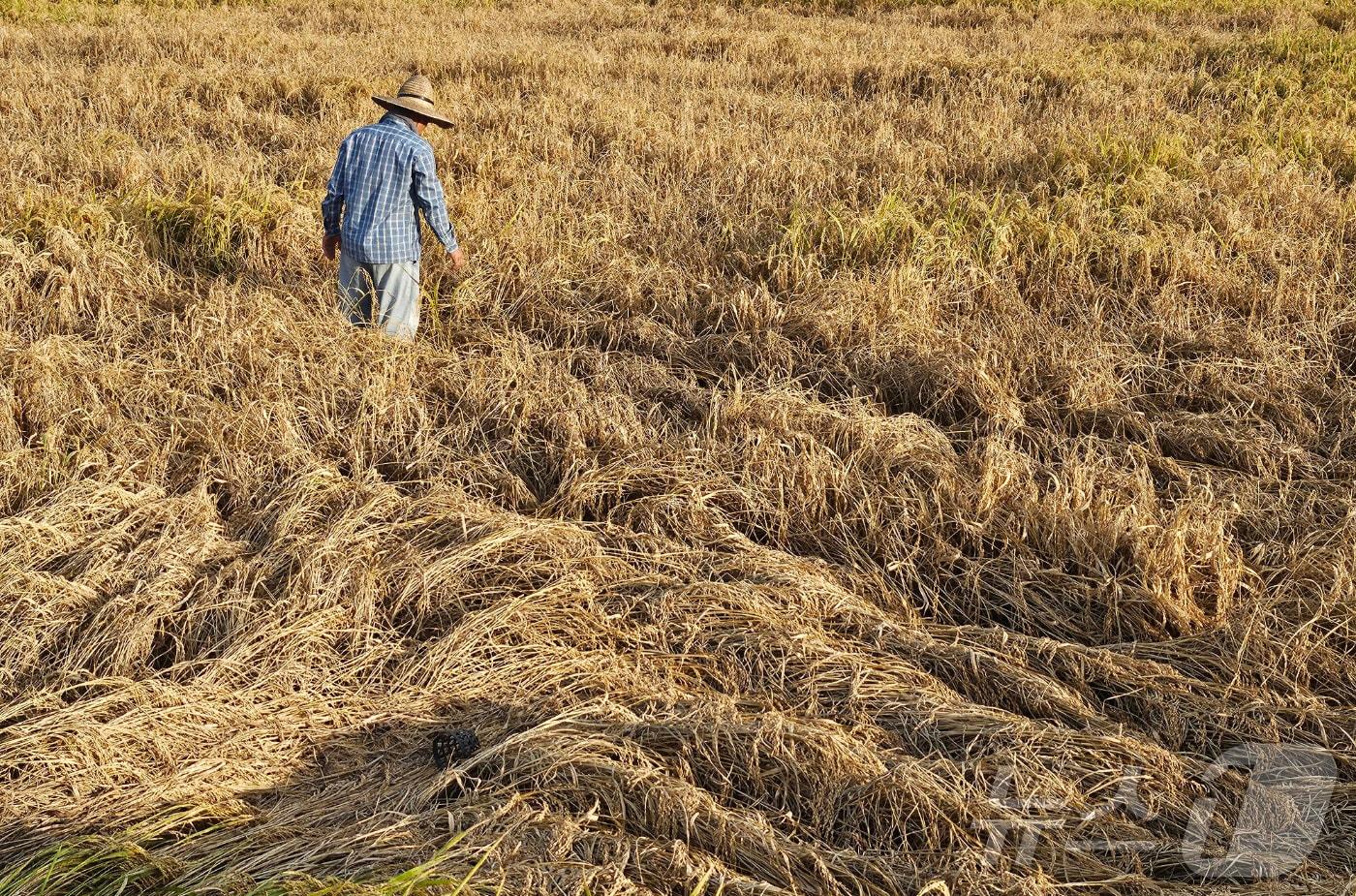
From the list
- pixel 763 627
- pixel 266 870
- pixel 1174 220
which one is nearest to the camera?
pixel 266 870

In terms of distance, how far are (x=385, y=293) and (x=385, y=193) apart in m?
0.43

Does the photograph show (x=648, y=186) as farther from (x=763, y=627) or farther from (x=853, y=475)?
(x=763, y=627)

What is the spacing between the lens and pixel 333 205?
4.21 metres

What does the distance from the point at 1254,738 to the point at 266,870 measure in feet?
7.53

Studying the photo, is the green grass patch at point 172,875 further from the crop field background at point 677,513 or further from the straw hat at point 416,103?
the straw hat at point 416,103

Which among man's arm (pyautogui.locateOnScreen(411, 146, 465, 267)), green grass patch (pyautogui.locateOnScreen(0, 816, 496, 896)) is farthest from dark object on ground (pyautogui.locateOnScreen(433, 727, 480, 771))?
man's arm (pyautogui.locateOnScreen(411, 146, 465, 267))

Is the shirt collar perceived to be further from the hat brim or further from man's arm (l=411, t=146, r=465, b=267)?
man's arm (l=411, t=146, r=465, b=267)

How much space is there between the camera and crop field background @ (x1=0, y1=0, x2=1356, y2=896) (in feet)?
7.12

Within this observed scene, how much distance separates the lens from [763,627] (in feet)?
8.97

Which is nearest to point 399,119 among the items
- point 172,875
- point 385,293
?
point 385,293

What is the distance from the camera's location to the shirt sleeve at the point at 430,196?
161 inches

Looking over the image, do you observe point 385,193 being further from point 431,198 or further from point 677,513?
point 677,513

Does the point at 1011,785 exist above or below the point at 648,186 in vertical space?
below

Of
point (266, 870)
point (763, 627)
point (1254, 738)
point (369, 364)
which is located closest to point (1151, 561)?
point (1254, 738)
